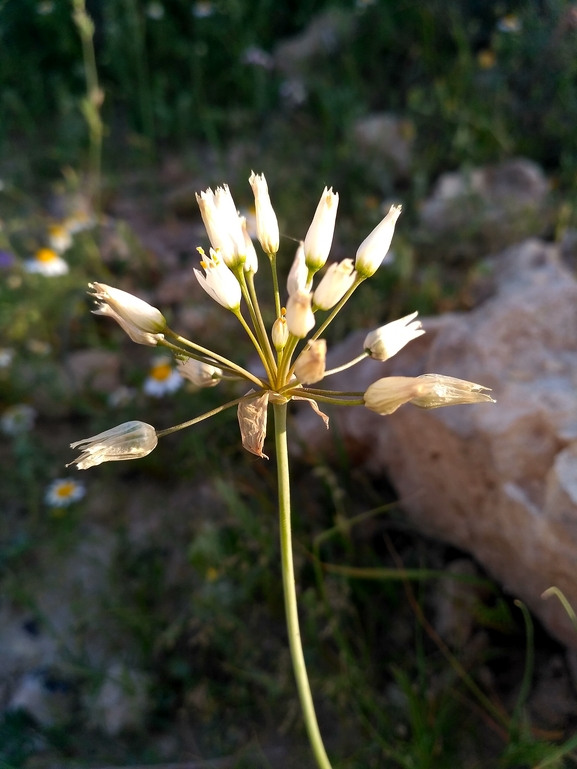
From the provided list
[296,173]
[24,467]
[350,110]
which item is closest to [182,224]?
[296,173]

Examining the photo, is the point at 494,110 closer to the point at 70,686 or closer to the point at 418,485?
the point at 418,485

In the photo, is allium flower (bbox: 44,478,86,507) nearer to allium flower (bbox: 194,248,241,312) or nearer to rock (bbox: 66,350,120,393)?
rock (bbox: 66,350,120,393)

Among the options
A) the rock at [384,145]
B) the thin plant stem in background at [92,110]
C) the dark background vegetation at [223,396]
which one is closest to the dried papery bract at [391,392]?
the dark background vegetation at [223,396]

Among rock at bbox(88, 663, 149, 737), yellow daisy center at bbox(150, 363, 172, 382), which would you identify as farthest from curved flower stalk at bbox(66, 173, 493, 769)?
yellow daisy center at bbox(150, 363, 172, 382)

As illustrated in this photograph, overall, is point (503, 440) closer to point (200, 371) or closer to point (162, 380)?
point (200, 371)

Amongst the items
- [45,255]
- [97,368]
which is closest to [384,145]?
[45,255]

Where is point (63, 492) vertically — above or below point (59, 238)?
below

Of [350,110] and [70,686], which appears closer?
[70,686]
